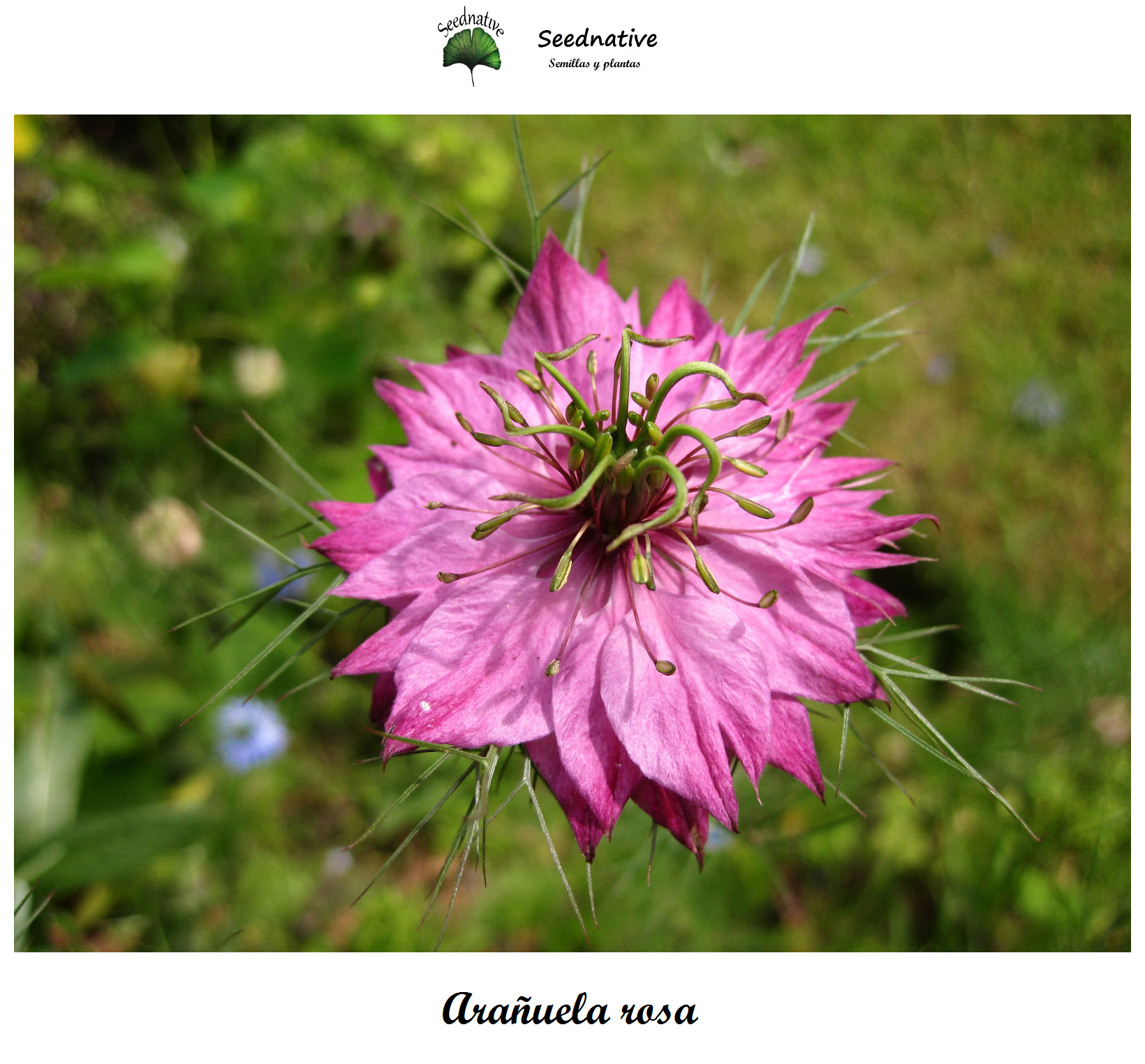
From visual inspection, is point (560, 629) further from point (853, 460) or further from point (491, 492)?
point (853, 460)

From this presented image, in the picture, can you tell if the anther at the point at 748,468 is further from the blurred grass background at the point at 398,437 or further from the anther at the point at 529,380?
the blurred grass background at the point at 398,437

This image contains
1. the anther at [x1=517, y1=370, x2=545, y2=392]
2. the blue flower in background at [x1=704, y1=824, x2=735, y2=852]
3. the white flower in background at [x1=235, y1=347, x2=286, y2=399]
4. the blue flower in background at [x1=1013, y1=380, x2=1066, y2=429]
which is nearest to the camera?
the anther at [x1=517, y1=370, x2=545, y2=392]

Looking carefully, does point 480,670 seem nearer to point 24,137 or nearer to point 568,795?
point 568,795

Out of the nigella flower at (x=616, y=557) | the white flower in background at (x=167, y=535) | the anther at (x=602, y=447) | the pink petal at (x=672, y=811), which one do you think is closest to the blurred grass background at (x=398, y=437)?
the white flower in background at (x=167, y=535)

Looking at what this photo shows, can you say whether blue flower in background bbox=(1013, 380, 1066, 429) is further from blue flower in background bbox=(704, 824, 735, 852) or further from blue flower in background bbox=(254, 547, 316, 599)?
blue flower in background bbox=(254, 547, 316, 599)

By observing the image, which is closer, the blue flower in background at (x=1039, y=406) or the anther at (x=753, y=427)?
the anther at (x=753, y=427)

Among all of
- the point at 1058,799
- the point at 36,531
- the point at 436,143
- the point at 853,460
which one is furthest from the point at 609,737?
the point at 436,143
